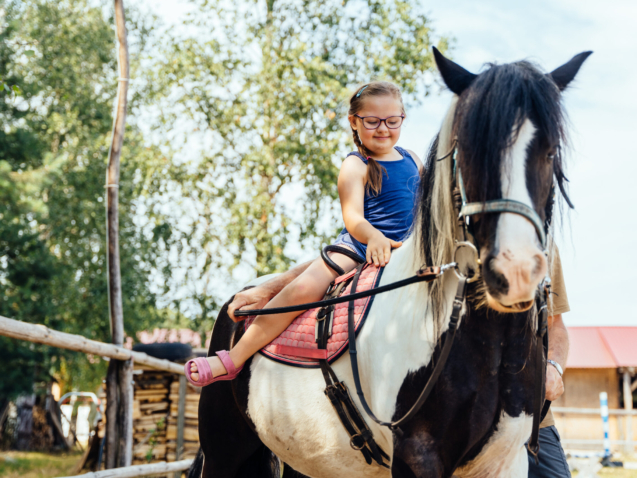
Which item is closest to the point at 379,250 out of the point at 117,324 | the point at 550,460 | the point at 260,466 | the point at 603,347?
the point at 550,460

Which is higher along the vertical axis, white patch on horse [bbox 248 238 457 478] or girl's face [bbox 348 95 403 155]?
girl's face [bbox 348 95 403 155]

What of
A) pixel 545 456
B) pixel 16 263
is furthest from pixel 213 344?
pixel 16 263

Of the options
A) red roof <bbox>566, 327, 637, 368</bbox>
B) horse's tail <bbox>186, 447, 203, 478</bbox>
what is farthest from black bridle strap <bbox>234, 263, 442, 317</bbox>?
red roof <bbox>566, 327, 637, 368</bbox>

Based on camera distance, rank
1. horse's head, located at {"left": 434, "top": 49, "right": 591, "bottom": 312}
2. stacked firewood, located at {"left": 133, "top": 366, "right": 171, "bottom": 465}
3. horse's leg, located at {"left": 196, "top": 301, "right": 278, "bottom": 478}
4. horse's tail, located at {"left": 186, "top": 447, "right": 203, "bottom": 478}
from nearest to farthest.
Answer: horse's head, located at {"left": 434, "top": 49, "right": 591, "bottom": 312} < horse's leg, located at {"left": 196, "top": 301, "right": 278, "bottom": 478} < horse's tail, located at {"left": 186, "top": 447, "right": 203, "bottom": 478} < stacked firewood, located at {"left": 133, "top": 366, "right": 171, "bottom": 465}

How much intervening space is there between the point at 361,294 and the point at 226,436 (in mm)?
1398

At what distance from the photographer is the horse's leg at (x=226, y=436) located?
302cm

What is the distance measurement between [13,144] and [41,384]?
7.06 metres

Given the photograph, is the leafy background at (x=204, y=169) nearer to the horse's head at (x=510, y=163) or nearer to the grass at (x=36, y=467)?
the grass at (x=36, y=467)

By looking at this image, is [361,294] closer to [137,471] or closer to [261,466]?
A: [261,466]

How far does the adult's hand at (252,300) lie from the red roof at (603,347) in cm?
1891

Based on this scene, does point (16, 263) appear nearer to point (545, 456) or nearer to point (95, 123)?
point (95, 123)

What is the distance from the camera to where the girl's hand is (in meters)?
2.21

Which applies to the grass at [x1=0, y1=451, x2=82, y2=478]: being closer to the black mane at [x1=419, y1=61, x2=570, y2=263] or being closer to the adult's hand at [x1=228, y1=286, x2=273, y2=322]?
the adult's hand at [x1=228, y1=286, x2=273, y2=322]

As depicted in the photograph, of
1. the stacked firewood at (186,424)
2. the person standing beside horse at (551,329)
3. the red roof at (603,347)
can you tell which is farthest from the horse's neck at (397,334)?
the red roof at (603,347)
